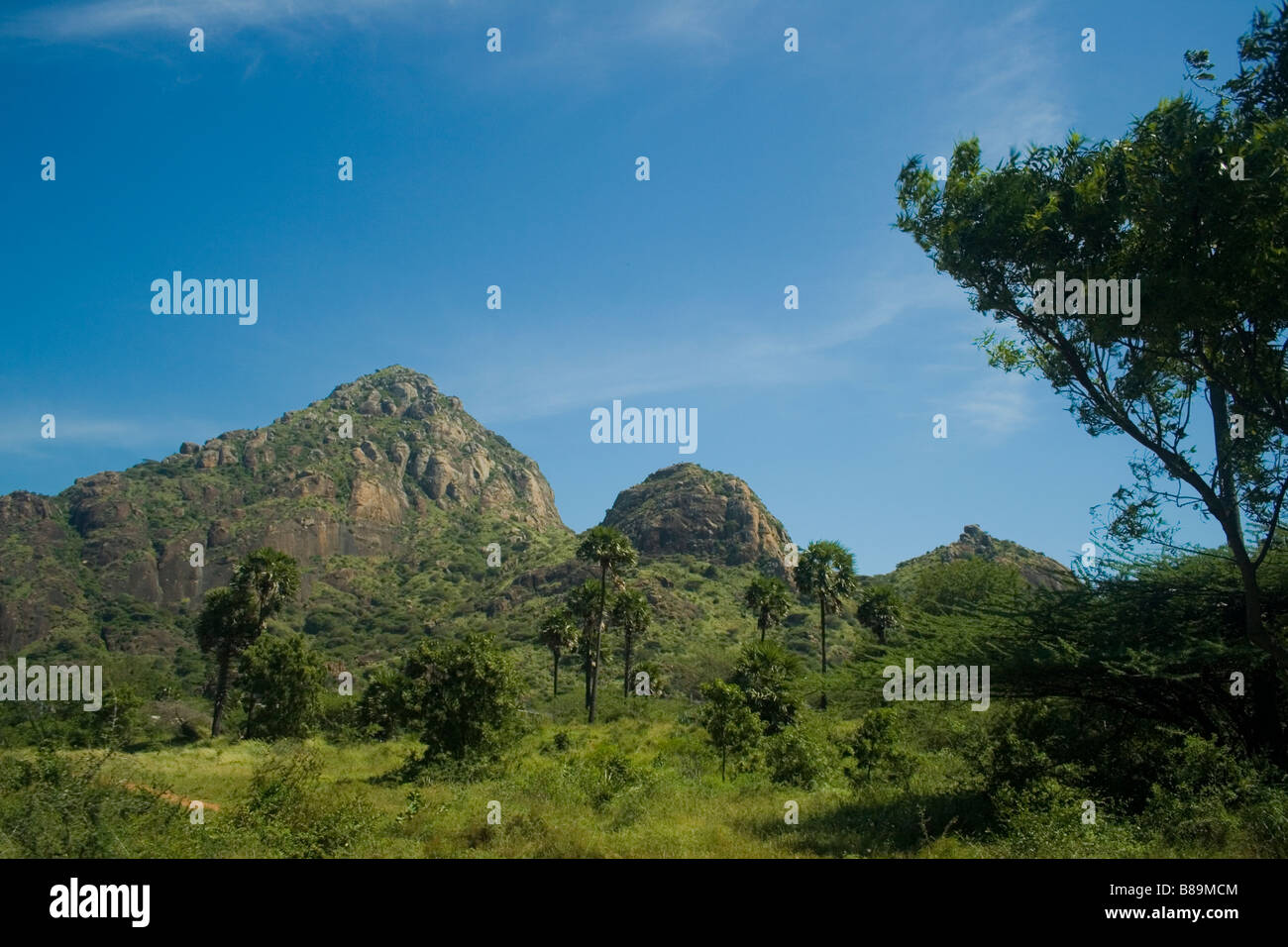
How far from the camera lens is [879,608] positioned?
4794cm

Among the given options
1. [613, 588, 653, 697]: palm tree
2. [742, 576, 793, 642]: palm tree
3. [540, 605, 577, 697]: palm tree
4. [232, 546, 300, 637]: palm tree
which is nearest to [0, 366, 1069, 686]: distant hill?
[613, 588, 653, 697]: palm tree

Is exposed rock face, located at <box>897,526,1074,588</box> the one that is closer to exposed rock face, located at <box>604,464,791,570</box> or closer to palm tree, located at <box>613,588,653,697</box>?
exposed rock face, located at <box>604,464,791,570</box>

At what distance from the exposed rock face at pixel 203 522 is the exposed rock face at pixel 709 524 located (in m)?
44.9

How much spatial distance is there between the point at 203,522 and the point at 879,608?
155 metres

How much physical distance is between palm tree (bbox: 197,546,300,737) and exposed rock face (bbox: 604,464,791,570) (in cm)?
11229

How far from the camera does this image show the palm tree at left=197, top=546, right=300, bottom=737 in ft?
153

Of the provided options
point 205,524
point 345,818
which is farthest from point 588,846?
point 205,524

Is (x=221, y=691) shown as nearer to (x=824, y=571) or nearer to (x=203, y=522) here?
(x=824, y=571)

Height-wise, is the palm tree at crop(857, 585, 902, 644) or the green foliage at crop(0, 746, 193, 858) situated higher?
the green foliage at crop(0, 746, 193, 858)

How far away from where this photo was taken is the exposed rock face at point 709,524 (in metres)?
156

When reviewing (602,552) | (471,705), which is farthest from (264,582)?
(471,705)

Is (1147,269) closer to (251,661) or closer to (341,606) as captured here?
(251,661)

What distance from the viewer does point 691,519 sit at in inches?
6407
